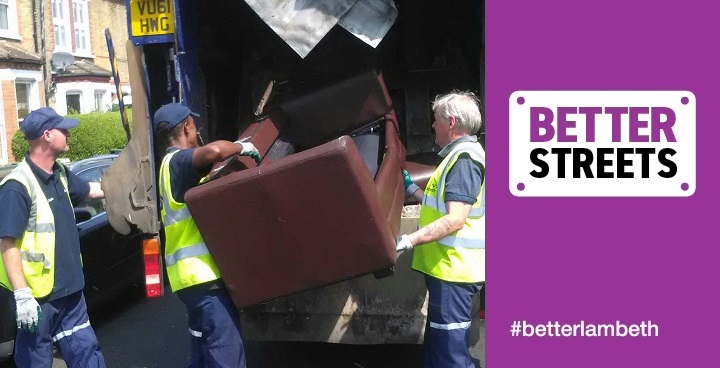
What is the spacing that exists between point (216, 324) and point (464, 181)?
1.17 m

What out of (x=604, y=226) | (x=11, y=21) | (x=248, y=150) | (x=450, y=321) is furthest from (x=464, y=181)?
(x=11, y=21)

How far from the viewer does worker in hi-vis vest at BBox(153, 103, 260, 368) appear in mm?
2963

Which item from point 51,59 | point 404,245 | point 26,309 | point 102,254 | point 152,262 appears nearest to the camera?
point 404,245

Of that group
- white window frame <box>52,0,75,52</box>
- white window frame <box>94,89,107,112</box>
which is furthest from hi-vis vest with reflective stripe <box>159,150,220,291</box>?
white window frame <box>94,89,107,112</box>

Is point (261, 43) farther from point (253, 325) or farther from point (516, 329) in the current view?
point (516, 329)

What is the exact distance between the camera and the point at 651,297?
128 centimetres

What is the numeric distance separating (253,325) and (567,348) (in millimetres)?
2536

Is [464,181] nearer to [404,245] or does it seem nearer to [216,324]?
[404,245]

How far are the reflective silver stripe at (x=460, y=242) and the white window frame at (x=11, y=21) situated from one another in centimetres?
1863

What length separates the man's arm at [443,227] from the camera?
286 cm

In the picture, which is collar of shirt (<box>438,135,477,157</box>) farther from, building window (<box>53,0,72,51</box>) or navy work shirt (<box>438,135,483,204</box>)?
building window (<box>53,0,72,51</box>)

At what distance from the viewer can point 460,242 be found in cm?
303

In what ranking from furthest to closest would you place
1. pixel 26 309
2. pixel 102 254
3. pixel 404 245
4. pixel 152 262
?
pixel 102 254 → pixel 152 262 → pixel 26 309 → pixel 404 245

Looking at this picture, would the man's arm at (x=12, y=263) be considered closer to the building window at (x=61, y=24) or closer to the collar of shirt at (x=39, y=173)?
the collar of shirt at (x=39, y=173)
